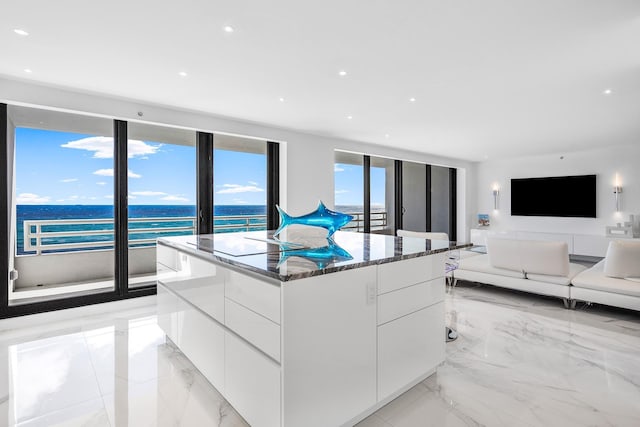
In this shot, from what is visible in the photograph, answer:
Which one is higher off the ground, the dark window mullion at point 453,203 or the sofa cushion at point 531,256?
the dark window mullion at point 453,203

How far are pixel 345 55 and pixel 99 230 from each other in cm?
417

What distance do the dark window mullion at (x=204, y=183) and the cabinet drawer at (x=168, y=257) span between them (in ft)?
5.10

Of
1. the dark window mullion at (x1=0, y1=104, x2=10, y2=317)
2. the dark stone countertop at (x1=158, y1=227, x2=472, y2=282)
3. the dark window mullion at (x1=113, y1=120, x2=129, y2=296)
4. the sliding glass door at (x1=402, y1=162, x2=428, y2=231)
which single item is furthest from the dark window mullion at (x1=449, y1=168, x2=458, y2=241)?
the dark window mullion at (x1=0, y1=104, x2=10, y2=317)

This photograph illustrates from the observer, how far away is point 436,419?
1782 millimetres

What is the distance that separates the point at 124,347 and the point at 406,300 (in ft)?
7.78

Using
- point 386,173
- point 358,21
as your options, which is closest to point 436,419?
point 358,21

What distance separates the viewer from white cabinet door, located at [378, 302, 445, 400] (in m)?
1.82

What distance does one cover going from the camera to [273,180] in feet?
17.1

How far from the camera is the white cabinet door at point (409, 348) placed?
182 cm

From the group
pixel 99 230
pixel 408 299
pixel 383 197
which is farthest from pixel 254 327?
pixel 383 197

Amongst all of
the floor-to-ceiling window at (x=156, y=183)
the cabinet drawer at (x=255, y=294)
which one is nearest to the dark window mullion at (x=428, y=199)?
the floor-to-ceiling window at (x=156, y=183)

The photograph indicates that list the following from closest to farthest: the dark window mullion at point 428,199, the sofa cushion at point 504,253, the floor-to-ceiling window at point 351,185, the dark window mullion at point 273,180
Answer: the sofa cushion at point 504,253
the dark window mullion at point 273,180
the floor-to-ceiling window at point 351,185
the dark window mullion at point 428,199

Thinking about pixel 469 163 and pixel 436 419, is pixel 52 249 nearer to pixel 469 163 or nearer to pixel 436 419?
pixel 436 419

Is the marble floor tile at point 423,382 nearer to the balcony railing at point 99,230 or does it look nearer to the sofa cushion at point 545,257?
the sofa cushion at point 545,257
